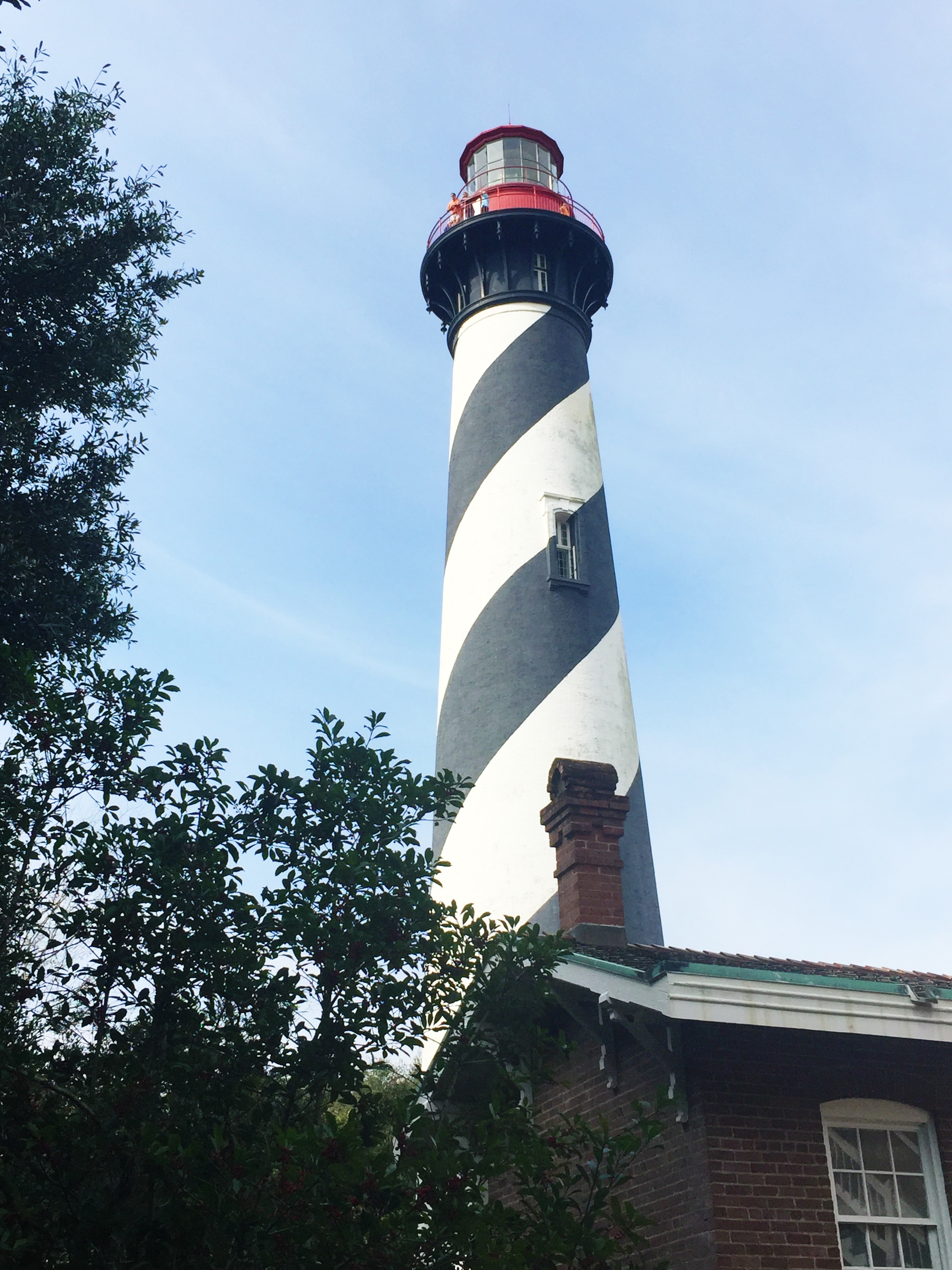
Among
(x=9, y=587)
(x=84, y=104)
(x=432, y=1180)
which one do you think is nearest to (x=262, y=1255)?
(x=432, y=1180)

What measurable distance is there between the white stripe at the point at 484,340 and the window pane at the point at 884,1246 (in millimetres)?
15821

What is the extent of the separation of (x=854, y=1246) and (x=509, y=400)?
1537 centimetres

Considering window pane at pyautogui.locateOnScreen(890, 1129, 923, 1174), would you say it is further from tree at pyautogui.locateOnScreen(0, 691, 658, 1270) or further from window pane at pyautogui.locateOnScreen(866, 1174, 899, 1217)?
tree at pyautogui.locateOnScreen(0, 691, 658, 1270)

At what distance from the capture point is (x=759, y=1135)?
8914 mm

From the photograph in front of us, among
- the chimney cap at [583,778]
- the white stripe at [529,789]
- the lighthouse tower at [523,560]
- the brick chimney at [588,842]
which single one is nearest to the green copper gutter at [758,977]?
the brick chimney at [588,842]

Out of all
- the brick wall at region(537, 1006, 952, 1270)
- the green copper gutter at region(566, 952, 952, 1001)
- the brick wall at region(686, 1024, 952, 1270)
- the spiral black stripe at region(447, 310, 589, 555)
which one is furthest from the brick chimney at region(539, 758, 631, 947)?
the spiral black stripe at region(447, 310, 589, 555)

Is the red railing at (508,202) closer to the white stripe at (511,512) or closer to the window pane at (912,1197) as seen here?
the white stripe at (511,512)

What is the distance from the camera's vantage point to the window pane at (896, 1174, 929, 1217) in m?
9.20

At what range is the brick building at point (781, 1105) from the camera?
339 inches

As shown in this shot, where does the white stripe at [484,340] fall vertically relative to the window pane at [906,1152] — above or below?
above

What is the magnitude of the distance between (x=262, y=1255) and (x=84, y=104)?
11.5 m

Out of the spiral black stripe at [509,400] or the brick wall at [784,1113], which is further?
the spiral black stripe at [509,400]

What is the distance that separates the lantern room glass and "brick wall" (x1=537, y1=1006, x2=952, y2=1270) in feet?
67.7

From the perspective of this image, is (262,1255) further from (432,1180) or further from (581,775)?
(581,775)
